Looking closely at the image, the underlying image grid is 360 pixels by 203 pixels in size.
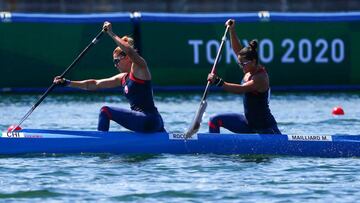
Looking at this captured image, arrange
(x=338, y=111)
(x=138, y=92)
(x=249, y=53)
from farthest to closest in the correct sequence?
(x=338, y=111)
(x=138, y=92)
(x=249, y=53)

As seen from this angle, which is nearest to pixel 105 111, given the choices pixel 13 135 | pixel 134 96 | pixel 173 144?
pixel 134 96

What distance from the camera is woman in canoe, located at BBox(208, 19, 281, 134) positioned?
14734mm

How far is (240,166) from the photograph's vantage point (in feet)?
46.2

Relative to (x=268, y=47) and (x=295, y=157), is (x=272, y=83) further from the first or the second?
(x=295, y=157)

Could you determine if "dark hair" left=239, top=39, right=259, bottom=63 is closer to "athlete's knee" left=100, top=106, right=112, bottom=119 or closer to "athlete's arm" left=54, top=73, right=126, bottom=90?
"athlete's arm" left=54, top=73, right=126, bottom=90

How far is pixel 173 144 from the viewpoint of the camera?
49.0 feet

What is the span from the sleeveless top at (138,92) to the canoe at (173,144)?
1.05ft

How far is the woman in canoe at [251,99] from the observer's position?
14.7 metres

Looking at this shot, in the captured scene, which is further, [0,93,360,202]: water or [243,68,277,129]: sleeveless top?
[243,68,277,129]: sleeveless top

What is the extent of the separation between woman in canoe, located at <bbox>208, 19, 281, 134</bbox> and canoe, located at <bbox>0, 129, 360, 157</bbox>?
25 centimetres

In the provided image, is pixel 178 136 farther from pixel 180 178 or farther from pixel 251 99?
pixel 180 178

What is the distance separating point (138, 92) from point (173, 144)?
735 millimetres

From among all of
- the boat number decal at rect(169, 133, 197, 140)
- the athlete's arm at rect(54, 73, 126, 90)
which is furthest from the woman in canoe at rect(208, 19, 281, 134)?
the athlete's arm at rect(54, 73, 126, 90)

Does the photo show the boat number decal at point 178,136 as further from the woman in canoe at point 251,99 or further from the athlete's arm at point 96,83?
the athlete's arm at point 96,83
